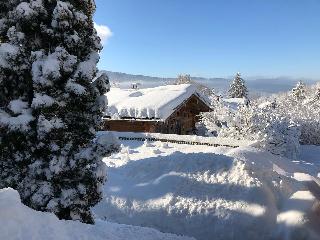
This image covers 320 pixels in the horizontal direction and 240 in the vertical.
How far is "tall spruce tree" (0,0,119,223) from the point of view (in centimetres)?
1079

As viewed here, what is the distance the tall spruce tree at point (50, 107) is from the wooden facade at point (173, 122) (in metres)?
19.8

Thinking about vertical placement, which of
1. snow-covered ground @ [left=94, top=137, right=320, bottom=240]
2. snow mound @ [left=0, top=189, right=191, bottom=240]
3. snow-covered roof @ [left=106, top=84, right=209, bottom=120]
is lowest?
snow-covered ground @ [left=94, top=137, right=320, bottom=240]

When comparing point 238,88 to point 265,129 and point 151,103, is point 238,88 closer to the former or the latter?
point 151,103

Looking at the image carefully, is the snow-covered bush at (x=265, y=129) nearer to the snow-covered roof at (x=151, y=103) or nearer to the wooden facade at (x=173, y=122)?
the snow-covered roof at (x=151, y=103)

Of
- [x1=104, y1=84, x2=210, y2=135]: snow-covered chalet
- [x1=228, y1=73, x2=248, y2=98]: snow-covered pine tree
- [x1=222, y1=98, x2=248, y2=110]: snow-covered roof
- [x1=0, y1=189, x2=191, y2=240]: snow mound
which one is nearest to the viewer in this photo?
[x1=0, y1=189, x2=191, y2=240]: snow mound

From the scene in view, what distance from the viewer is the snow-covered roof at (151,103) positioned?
3183 cm

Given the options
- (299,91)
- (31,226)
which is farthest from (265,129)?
(299,91)

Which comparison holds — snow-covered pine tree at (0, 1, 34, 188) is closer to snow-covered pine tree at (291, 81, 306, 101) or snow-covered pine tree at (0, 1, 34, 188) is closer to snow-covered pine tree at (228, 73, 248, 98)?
snow-covered pine tree at (291, 81, 306, 101)

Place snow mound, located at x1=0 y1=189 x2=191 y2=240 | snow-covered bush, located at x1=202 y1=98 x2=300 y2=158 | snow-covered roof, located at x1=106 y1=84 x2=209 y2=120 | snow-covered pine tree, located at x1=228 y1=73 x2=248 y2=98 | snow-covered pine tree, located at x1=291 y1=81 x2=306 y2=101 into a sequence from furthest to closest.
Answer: snow-covered pine tree, located at x1=228 y1=73 x2=248 y2=98 → snow-covered pine tree, located at x1=291 y1=81 x2=306 y2=101 → snow-covered roof, located at x1=106 y1=84 x2=209 y2=120 → snow-covered bush, located at x1=202 y1=98 x2=300 y2=158 → snow mound, located at x1=0 y1=189 x2=191 y2=240

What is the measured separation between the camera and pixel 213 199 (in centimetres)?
1420

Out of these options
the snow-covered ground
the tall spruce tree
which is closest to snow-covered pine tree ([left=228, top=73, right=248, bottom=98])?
the snow-covered ground

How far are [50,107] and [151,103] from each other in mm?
22336

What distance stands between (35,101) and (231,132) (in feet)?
59.2

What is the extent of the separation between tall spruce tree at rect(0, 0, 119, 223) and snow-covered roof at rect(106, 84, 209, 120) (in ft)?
65.0
